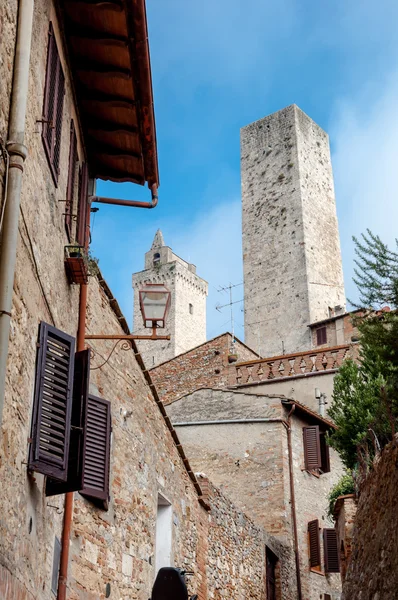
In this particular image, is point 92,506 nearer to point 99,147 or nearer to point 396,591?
point 396,591

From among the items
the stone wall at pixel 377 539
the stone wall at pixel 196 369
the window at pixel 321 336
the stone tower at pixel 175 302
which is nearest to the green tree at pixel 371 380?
the stone wall at pixel 377 539

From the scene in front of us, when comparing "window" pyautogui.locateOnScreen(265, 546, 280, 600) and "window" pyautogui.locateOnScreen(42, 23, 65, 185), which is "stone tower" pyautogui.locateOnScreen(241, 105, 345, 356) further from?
"window" pyautogui.locateOnScreen(42, 23, 65, 185)

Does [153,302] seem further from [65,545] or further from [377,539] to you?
[377,539]

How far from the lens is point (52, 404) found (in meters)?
7.17

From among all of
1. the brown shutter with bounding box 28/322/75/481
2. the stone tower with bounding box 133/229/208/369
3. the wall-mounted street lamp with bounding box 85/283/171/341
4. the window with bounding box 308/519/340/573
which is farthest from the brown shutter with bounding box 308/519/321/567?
the stone tower with bounding box 133/229/208/369

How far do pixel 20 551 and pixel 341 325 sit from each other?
28354 millimetres

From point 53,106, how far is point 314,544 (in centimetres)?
1534

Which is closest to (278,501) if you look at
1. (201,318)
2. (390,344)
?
(390,344)

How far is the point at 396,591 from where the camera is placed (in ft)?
30.7

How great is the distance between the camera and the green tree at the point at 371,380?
39.5 feet

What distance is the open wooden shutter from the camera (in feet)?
24.4

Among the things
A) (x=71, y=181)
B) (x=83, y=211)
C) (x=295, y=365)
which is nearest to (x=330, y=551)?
(x=295, y=365)

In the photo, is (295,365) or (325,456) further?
(295,365)

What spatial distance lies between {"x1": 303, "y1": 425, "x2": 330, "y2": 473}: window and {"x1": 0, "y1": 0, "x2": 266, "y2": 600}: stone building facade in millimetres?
5499
